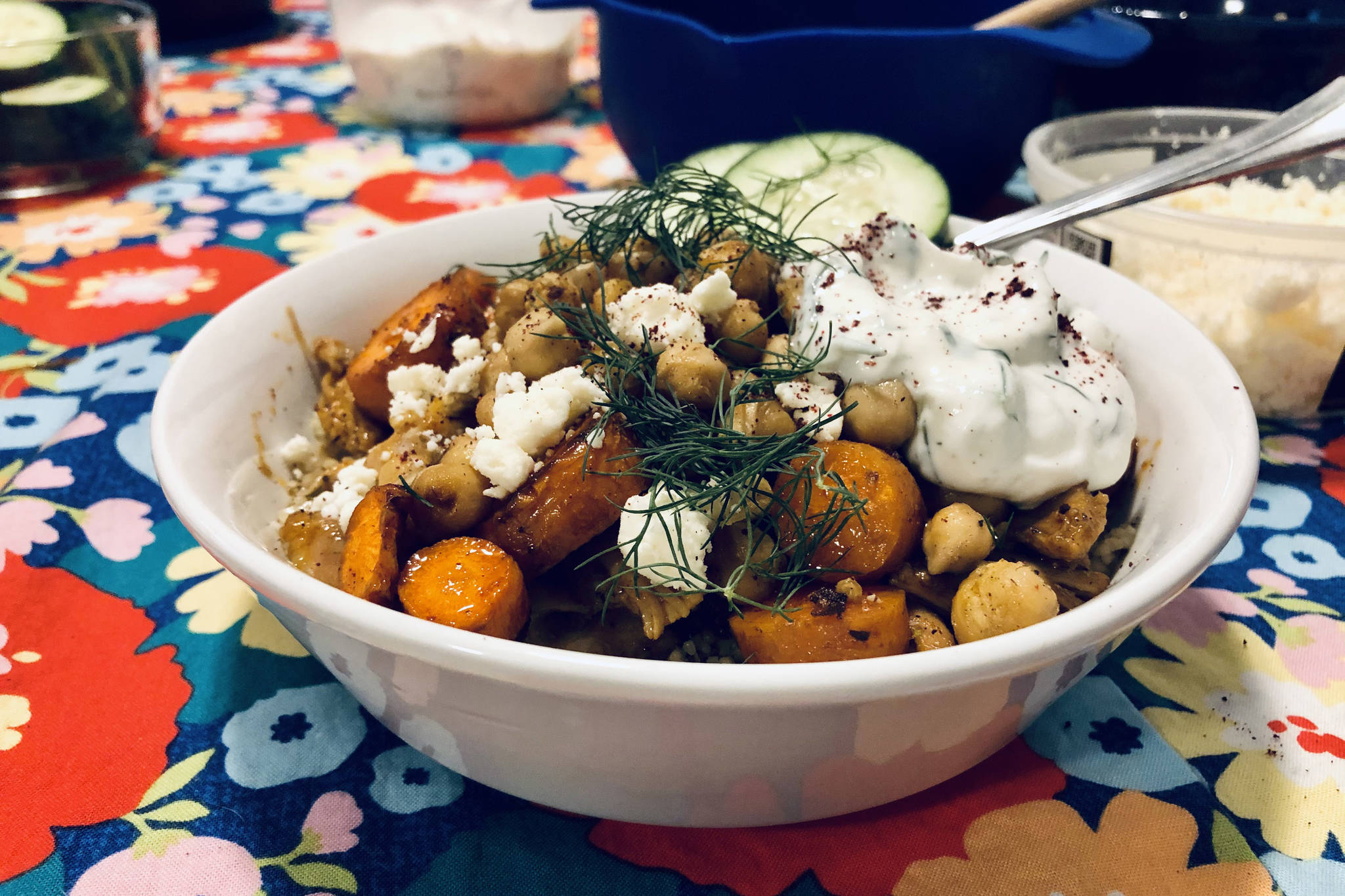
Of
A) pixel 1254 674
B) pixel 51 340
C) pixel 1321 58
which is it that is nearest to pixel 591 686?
pixel 1254 674

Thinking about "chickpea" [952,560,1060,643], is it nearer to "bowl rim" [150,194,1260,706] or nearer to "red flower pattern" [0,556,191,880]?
"bowl rim" [150,194,1260,706]

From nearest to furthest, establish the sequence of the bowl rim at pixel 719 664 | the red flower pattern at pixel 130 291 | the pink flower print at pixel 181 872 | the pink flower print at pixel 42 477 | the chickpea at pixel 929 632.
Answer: the bowl rim at pixel 719 664 → the pink flower print at pixel 181 872 → the chickpea at pixel 929 632 → the pink flower print at pixel 42 477 → the red flower pattern at pixel 130 291

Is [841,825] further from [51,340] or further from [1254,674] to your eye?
[51,340]

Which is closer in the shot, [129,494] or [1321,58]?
[129,494]

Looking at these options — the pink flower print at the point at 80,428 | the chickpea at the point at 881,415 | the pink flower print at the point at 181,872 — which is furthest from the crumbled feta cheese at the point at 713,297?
the pink flower print at the point at 80,428

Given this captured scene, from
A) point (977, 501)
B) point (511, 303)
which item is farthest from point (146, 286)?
point (977, 501)

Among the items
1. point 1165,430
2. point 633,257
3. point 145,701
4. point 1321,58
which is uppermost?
point 1321,58

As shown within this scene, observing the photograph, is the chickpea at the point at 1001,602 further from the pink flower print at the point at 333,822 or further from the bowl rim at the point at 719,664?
the pink flower print at the point at 333,822
